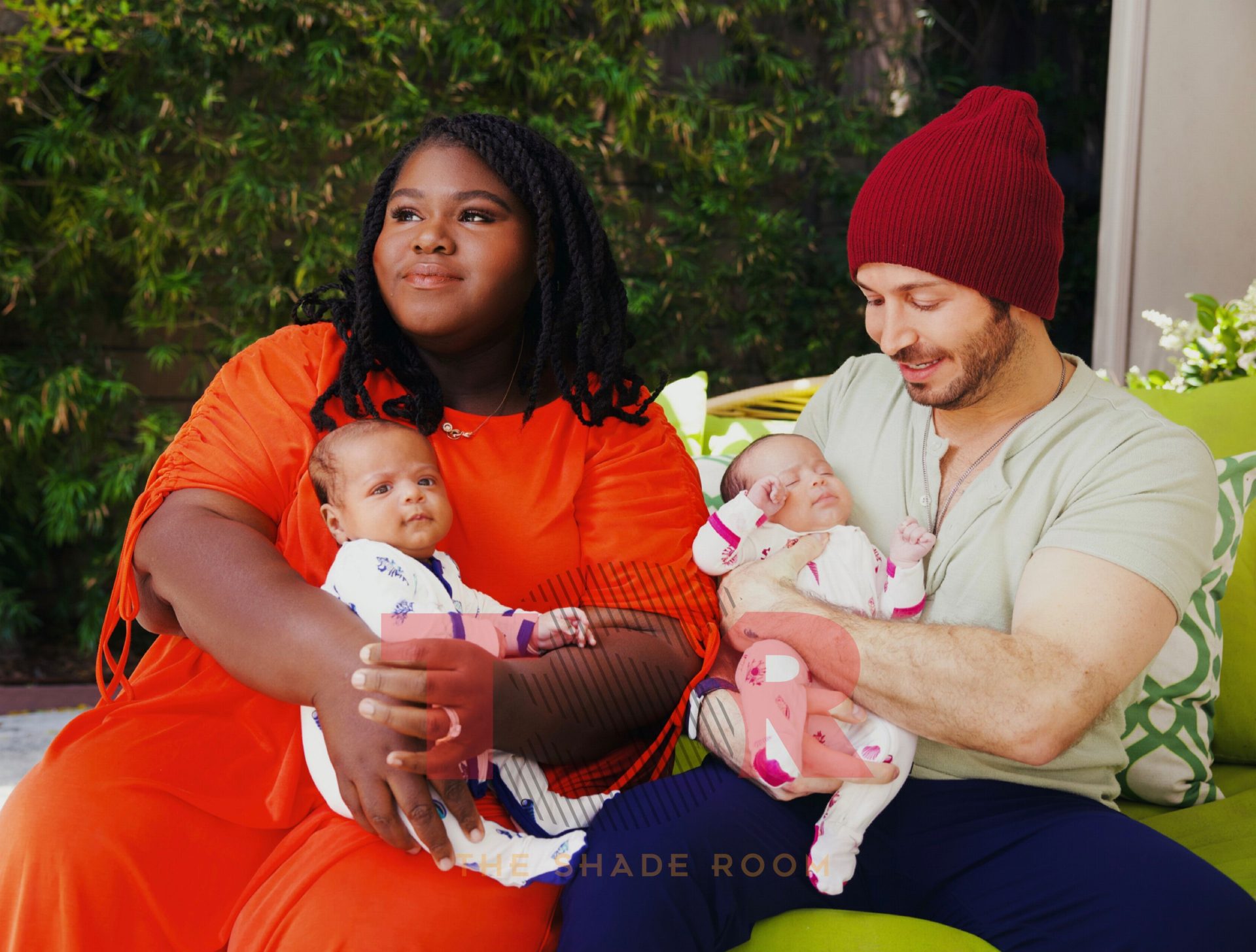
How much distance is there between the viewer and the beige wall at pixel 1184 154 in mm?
3445

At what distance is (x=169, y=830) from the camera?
4.43 feet

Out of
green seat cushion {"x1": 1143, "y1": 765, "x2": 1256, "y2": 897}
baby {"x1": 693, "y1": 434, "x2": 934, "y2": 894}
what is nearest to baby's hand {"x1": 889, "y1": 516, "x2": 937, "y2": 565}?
baby {"x1": 693, "y1": 434, "x2": 934, "y2": 894}

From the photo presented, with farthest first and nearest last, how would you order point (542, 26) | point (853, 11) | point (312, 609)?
point (853, 11) → point (542, 26) → point (312, 609)

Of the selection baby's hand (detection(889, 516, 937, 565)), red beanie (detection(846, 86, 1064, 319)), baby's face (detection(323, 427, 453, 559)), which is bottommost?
baby's hand (detection(889, 516, 937, 565))

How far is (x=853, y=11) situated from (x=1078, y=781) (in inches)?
134

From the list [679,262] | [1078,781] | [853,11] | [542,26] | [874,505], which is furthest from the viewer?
[853,11]

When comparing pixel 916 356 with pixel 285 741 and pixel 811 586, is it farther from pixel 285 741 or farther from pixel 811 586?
pixel 285 741

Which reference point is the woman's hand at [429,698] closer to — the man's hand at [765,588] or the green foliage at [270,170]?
the man's hand at [765,588]

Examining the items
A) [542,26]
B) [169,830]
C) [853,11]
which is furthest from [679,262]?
[169,830]

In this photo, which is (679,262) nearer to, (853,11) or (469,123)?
(853,11)

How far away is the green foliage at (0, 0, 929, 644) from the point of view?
11.4 ft

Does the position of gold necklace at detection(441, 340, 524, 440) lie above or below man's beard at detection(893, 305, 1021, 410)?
below

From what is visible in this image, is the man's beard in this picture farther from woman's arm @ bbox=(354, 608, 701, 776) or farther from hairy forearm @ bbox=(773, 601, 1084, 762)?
woman's arm @ bbox=(354, 608, 701, 776)

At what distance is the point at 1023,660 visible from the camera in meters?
1.33
